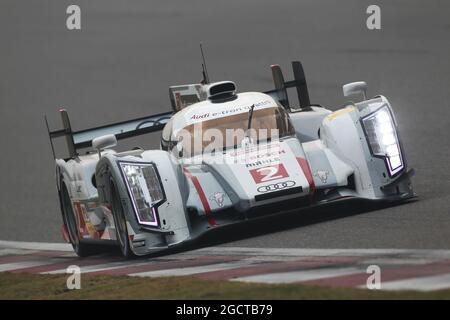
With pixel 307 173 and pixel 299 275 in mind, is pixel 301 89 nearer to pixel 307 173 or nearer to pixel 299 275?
pixel 307 173

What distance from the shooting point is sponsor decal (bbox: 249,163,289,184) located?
34.6 ft

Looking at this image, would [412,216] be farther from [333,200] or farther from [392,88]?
[392,88]

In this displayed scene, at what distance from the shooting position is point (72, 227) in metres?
12.9

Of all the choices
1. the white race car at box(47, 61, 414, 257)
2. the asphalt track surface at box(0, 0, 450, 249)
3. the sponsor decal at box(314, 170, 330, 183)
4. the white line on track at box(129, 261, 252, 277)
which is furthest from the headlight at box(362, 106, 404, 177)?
the white line on track at box(129, 261, 252, 277)

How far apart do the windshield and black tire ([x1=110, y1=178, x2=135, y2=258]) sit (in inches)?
34.4

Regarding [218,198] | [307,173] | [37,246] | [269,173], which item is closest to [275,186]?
[269,173]

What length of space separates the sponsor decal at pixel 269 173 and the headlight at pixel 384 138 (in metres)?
1.02

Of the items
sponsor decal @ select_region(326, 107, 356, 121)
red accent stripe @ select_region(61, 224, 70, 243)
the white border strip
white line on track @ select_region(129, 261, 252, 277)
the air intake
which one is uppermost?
the air intake

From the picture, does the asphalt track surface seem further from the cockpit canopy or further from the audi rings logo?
the cockpit canopy

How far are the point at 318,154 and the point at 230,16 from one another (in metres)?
17.2

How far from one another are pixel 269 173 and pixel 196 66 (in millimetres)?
14443

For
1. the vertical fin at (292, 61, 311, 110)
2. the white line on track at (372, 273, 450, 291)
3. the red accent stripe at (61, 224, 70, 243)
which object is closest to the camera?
the white line on track at (372, 273, 450, 291)

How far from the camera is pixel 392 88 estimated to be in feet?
67.6
